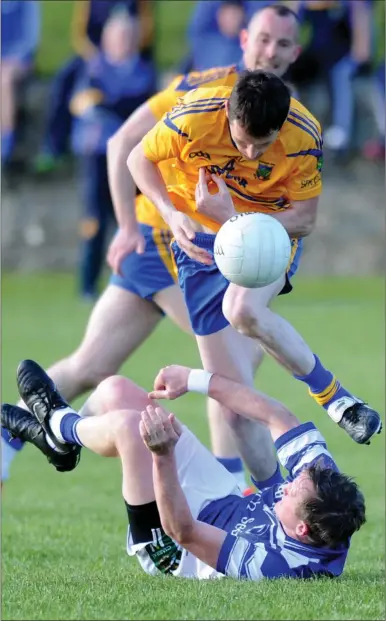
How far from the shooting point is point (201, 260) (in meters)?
6.19

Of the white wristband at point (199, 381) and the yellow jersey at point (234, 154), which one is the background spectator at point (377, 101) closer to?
the yellow jersey at point (234, 154)

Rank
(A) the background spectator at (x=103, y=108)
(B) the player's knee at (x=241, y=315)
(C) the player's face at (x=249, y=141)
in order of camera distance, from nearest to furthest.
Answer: (C) the player's face at (x=249, y=141), (B) the player's knee at (x=241, y=315), (A) the background spectator at (x=103, y=108)

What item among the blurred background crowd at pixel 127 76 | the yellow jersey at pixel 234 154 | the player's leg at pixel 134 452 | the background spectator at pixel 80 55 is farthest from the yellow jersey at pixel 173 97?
the background spectator at pixel 80 55

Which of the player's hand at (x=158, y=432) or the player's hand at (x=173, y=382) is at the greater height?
the player's hand at (x=158, y=432)

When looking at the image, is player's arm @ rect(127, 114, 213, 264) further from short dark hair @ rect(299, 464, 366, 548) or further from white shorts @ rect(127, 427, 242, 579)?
short dark hair @ rect(299, 464, 366, 548)

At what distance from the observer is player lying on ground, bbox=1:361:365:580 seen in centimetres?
539

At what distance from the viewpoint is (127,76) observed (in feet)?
56.4

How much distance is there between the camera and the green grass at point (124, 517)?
4.90 meters

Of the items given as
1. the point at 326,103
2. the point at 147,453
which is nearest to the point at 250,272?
the point at 147,453

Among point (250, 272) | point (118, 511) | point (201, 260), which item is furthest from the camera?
point (118, 511)

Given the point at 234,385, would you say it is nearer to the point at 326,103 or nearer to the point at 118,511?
the point at 118,511

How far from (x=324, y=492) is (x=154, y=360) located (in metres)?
7.57

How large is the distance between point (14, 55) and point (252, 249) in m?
14.7

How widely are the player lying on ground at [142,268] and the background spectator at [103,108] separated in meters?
9.28
